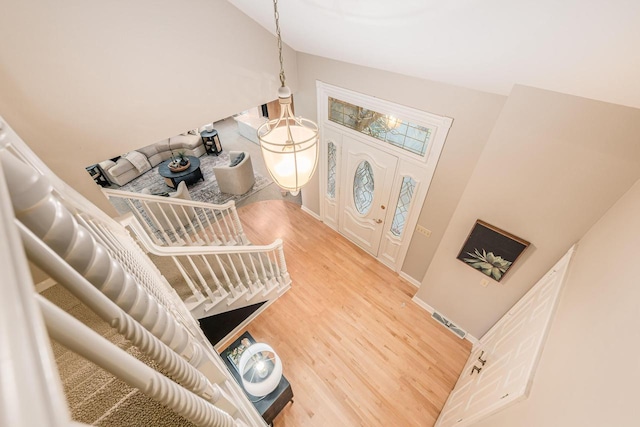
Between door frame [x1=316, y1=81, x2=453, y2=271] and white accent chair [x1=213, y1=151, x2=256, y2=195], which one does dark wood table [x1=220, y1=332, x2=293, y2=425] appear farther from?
white accent chair [x1=213, y1=151, x2=256, y2=195]

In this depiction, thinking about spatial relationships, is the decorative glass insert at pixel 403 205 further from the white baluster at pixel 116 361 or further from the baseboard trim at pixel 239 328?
the white baluster at pixel 116 361

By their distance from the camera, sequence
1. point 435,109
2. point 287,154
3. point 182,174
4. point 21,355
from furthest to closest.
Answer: point 182,174
point 435,109
point 287,154
point 21,355

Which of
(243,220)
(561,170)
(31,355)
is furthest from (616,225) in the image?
(243,220)

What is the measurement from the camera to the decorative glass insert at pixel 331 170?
12.3ft

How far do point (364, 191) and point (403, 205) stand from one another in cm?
64

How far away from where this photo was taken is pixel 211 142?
6.76 metres

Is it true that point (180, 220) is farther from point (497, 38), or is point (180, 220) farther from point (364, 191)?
point (497, 38)

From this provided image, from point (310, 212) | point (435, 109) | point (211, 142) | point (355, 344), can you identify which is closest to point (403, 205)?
point (435, 109)

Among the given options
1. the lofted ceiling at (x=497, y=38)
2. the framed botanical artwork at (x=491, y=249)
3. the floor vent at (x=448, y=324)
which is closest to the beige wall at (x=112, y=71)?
the lofted ceiling at (x=497, y=38)

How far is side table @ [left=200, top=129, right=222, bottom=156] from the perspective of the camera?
667cm

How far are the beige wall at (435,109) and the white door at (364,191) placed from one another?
21.8 inches

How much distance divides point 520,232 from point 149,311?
2601mm

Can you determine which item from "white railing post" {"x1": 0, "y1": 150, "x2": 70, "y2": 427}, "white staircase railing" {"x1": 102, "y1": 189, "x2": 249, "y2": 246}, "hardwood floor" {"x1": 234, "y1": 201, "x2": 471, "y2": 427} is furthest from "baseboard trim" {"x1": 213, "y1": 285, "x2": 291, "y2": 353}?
"white railing post" {"x1": 0, "y1": 150, "x2": 70, "y2": 427}

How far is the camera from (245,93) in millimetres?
2910
